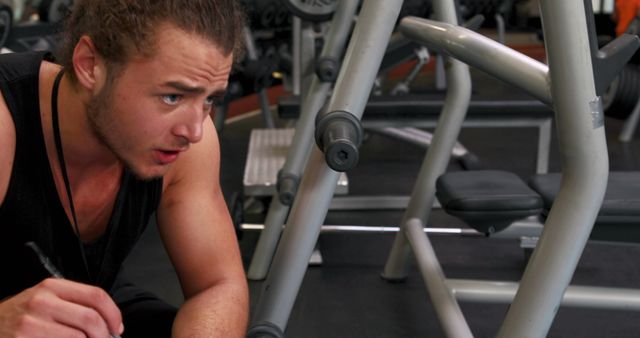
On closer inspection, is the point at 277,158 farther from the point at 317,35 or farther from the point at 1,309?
the point at 1,309

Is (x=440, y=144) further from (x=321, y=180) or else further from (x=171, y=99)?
(x=171, y=99)

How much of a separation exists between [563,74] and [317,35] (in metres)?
2.04

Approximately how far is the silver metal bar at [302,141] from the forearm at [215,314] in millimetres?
1045

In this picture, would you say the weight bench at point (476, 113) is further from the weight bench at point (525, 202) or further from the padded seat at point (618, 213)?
the padded seat at point (618, 213)

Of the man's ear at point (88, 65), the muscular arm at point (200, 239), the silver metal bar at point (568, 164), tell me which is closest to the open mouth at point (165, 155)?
the man's ear at point (88, 65)

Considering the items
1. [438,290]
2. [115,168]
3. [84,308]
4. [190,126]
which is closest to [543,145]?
[438,290]

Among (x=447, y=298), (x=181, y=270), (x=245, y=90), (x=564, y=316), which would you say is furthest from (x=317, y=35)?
(x=181, y=270)

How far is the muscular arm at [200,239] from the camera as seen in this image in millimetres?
1369

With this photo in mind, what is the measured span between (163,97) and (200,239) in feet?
1.09

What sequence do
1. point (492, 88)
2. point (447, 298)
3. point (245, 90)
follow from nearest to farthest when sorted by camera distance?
point (447, 298)
point (245, 90)
point (492, 88)

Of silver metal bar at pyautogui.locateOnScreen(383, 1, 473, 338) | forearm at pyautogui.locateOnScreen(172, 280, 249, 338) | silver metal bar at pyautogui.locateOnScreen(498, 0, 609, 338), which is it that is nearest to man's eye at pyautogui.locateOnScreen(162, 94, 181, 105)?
forearm at pyautogui.locateOnScreen(172, 280, 249, 338)

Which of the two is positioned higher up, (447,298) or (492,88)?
(447,298)

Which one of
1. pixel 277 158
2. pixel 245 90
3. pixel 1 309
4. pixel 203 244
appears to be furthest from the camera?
pixel 245 90

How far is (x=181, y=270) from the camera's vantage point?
1.41 m
